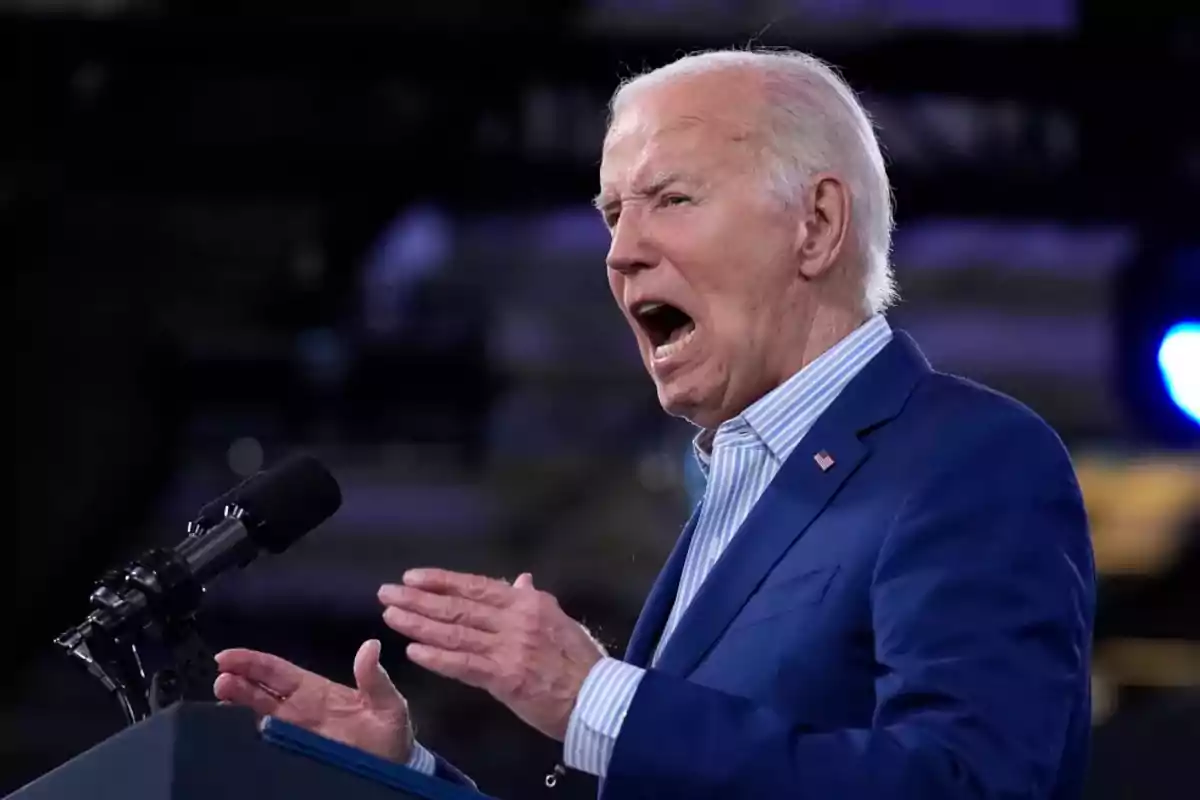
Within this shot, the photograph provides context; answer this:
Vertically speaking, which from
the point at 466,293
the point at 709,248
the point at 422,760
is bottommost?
the point at 466,293

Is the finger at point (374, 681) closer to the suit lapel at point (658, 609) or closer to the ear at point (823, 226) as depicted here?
the suit lapel at point (658, 609)

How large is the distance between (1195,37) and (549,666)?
3584 millimetres

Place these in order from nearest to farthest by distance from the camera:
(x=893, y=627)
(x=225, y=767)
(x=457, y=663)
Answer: (x=225, y=767) < (x=457, y=663) < (x=893, y=627)

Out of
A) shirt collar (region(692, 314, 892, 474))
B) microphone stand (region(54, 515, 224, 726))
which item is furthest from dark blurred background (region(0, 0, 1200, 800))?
microphone stand (region(54, 515, 224, 726))

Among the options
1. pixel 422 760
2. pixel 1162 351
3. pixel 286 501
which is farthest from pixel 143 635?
pixel 1162 351

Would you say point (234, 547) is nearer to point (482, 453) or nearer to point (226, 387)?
point (226, 387)

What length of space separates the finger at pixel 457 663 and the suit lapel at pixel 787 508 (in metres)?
0.30

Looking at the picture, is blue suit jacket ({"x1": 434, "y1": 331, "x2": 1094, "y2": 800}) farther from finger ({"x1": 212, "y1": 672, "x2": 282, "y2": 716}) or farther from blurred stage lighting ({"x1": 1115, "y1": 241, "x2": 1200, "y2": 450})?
blurred stage lighting ({"x1": 1115, "y1": 241, "x2": 1200, "y2": 450})

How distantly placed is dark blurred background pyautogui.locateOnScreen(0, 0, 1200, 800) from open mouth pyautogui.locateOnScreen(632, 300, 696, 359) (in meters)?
0.34

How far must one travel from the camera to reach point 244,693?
66.9 inches

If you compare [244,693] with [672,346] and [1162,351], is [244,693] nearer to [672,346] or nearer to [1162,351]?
[672,346]

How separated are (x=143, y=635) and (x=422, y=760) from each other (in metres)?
0.41

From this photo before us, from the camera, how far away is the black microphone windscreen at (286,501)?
155 cm

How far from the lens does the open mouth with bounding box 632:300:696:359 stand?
1.77 metres
